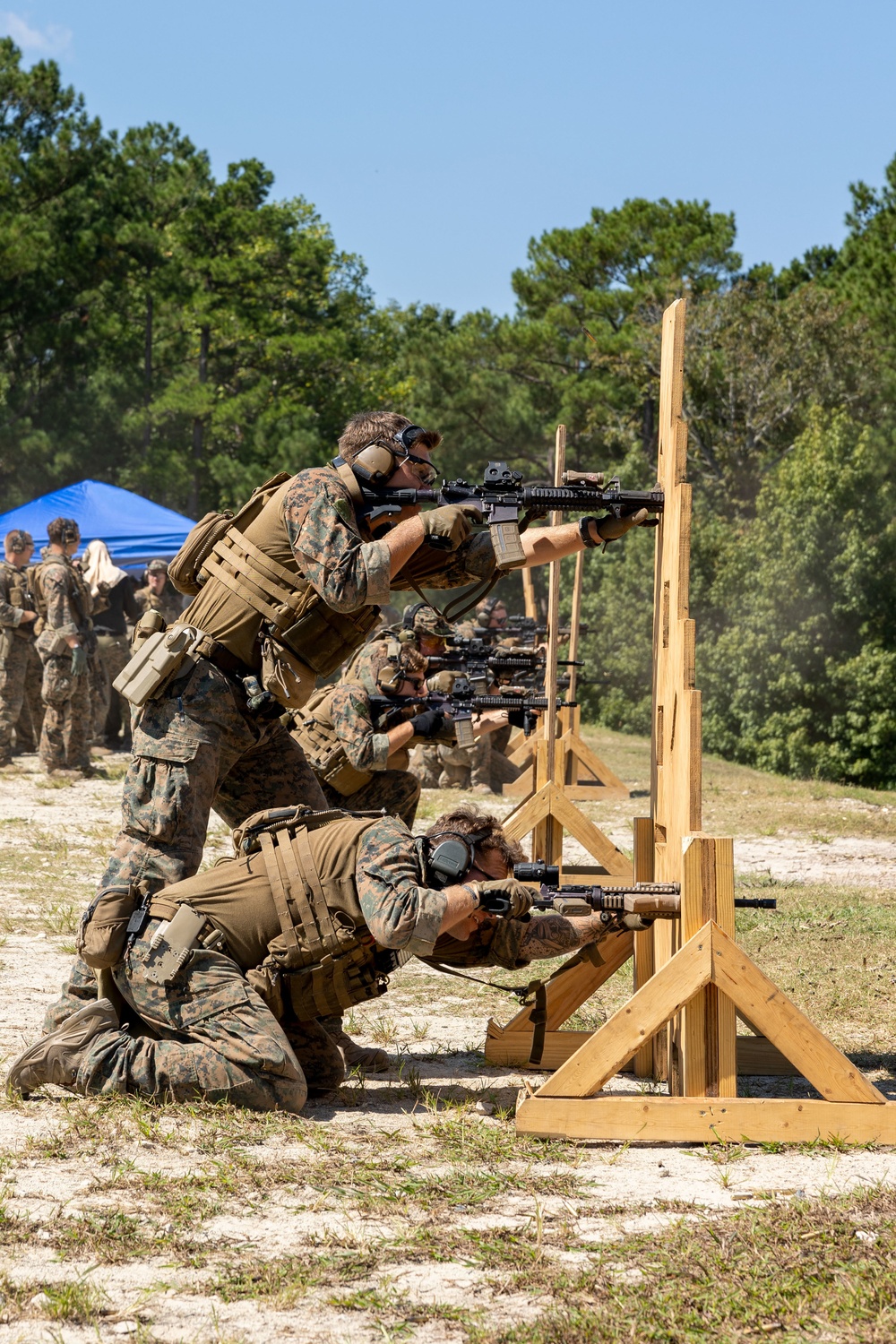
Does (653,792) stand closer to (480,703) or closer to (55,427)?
(480,703)

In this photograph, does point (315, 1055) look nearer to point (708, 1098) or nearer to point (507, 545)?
point (708, 1098)

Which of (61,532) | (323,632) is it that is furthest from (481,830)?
(61,532)

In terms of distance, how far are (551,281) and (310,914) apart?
102ft

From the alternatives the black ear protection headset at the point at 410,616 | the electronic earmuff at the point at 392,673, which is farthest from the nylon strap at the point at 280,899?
the black ear protection headset at the point at 410,616

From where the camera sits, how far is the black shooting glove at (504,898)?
15.3ft

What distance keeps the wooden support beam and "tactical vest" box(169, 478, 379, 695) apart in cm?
177

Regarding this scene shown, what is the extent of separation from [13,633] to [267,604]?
1037cm

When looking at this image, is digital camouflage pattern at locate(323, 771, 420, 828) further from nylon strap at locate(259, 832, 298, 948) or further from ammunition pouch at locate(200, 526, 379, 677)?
nylon strap at locate(259, 832, 298, 948)

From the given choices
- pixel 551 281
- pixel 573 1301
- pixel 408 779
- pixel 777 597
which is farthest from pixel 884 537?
pixel 573 1301

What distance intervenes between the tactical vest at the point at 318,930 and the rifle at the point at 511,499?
109cm

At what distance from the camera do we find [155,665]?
201 inches

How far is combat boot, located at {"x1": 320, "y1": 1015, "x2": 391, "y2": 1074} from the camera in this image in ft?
18.0

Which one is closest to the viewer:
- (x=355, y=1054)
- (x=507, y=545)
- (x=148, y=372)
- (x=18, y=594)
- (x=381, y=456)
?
(x=507, y=545)

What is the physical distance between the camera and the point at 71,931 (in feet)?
25.6
